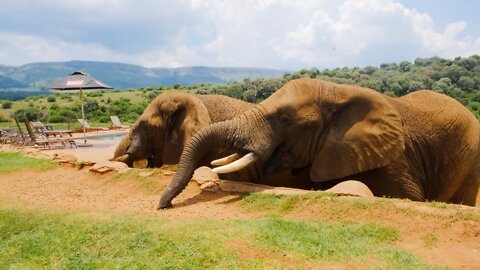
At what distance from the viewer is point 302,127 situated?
870 centimetres

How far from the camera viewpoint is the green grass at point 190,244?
17.8ft

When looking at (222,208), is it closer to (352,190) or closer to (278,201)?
(278,201)

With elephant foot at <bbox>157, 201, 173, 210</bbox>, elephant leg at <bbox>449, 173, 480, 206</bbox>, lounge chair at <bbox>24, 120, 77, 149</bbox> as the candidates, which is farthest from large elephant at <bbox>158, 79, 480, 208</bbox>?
lounge chair at <bbox>24, 120, 77, 149</bbox>

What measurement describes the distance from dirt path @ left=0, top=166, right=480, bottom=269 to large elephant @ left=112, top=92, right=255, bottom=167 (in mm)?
1421

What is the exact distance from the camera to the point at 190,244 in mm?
5773

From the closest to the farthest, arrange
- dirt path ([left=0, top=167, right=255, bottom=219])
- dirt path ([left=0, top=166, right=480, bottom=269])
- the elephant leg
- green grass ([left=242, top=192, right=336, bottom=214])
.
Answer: dirt path ([left=0, top=166, right=480, bottom=269]) < green grass ([left=242, top=192, right=336, bottom=214]) < dirt path ([left=0, top=167, right=255, bottom=219]) < the elephant leg

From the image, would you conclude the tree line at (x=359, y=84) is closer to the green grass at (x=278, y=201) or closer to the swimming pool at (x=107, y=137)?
the swimming pool at (x=107, y=137)

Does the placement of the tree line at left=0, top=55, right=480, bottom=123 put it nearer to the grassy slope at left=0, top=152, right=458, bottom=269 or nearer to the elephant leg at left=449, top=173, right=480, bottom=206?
the elephant leg at left=449, top=173, right=480, bottom=206

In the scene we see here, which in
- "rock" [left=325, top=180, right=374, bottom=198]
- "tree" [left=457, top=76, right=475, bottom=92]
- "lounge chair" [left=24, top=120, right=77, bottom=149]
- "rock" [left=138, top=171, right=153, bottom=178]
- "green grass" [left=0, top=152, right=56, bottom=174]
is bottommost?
"lounge chair" [left=24, top=120, right=77, bottom=149]

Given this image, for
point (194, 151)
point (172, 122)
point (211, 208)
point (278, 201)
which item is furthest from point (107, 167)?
point (278, 201)

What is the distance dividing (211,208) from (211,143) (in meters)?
1.15

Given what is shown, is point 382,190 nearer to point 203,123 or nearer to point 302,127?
point 302,127

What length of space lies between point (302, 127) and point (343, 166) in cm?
Answer: 92

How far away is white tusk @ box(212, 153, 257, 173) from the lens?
8.00m
